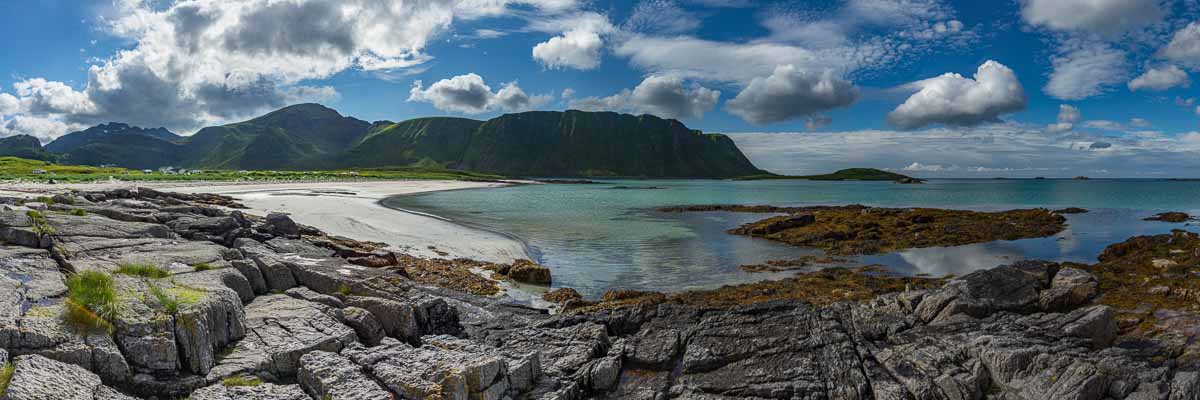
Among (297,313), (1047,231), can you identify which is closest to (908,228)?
(1047,231)

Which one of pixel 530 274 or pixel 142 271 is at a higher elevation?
pixel 142 271

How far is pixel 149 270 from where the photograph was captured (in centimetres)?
1033

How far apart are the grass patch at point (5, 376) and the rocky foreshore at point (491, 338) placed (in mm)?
17

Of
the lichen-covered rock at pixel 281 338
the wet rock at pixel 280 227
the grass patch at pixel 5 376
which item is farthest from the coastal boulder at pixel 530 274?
the grass patch at pixel 5 376

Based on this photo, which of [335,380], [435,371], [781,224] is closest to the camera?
[335,380]

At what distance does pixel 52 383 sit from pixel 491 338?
6897mm

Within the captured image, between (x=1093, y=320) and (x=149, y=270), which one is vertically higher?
(x=149, y=270)

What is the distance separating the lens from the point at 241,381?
7.43 metres

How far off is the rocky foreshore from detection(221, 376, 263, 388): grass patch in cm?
6

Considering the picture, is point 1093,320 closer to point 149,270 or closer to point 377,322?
point 377,322

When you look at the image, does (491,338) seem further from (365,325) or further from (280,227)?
(280,227)

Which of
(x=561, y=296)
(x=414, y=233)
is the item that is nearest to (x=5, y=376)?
(x=561, y=296)

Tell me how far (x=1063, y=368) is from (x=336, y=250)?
20.1 m

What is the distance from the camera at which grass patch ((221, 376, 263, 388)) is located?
7.31 metres
